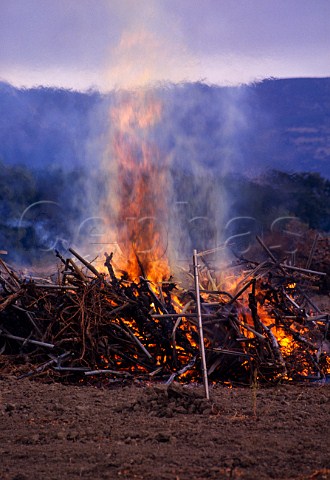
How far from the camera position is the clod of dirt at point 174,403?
627 cm

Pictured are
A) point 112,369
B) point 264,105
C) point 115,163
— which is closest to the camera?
point 112,369

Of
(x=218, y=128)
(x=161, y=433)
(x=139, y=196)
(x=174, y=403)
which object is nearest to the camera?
(x=161, y=433)

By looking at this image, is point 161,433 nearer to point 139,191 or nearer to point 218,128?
point 139,191

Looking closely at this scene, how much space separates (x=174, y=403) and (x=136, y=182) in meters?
6.54

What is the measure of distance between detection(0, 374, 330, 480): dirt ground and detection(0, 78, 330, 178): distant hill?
54.8 ft

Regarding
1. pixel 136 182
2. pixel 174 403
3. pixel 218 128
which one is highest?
pixel 218 128

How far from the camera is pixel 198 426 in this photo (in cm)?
581

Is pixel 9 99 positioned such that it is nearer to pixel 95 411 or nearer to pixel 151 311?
pixel 151 311

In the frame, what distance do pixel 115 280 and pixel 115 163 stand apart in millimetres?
4410

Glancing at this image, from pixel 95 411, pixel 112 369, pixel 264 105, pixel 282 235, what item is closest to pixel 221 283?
pixel 112 369

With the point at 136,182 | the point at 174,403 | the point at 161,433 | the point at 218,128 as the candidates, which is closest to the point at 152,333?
the point at 174,403

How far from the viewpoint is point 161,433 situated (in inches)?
217

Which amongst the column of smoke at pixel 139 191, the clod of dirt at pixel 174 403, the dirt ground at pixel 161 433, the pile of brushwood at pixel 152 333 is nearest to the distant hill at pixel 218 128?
the column of smoke at pixel 139 191

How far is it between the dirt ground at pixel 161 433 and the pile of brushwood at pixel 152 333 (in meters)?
0.50
